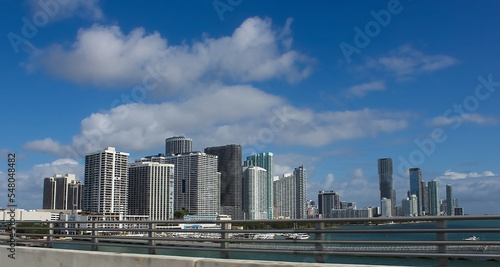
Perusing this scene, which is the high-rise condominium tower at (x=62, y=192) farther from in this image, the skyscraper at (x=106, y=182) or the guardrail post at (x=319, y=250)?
the guardrail post at (x=319, y=250)

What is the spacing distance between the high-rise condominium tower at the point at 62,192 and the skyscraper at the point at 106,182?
551 cm

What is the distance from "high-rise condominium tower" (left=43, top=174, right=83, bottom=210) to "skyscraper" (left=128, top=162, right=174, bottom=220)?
815 inches

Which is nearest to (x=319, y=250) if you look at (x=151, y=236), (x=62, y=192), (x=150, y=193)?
(x=151, y=236)

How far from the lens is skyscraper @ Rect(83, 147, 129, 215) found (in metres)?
167

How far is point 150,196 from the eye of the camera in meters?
190

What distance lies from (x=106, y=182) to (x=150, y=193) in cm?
2359

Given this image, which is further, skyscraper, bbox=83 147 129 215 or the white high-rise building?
skyscraper, bbox=83 147 129 215

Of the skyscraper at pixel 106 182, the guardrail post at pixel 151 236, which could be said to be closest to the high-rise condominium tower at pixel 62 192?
the skyscraper at pixel 106 182

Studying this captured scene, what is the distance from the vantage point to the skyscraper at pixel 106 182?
548ft

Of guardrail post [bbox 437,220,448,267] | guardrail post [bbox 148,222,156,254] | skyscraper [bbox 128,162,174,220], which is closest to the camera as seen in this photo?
guardrail post [bbox 437,220,448,267]

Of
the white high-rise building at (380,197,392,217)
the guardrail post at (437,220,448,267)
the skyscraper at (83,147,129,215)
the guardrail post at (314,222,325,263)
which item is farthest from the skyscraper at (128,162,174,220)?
the guardrail post at (437,220,448,267)

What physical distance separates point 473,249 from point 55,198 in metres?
180

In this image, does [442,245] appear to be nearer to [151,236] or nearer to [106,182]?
[151,236]

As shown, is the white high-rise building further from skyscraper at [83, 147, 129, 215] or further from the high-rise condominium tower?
the high-rise condominium tower
